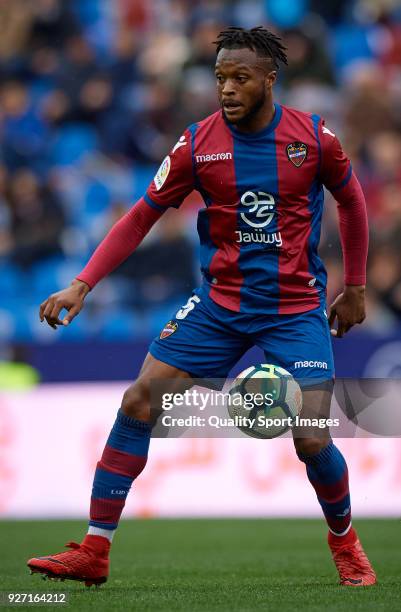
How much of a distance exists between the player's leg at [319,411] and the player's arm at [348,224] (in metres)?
0.26

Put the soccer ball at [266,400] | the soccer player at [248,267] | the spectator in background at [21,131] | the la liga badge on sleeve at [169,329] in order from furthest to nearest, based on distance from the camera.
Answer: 1. the spectator in background at [21,131]
2. the la liga badge on sleeve at [169,329]
3. the soccer player at [248,267]
4. the soccer ball at [266,400]

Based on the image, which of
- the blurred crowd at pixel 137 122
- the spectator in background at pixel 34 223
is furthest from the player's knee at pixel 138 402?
the spectator in background at pixel 34 223

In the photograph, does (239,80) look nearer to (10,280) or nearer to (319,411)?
(319,411)

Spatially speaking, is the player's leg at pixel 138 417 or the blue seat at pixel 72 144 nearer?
the player's leg at pixel 138 417

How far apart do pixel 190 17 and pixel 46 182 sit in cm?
309

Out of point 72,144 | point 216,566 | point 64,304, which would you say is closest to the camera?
point 64,304

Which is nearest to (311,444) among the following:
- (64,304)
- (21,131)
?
(64,304)

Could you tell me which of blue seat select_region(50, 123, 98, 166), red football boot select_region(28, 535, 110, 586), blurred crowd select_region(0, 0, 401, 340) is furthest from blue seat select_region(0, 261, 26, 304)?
red football boot select_region(28, 535, 110, 586)

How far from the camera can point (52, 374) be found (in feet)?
33.6

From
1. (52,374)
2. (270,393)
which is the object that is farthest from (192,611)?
(52,374)

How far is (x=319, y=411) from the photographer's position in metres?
5.08

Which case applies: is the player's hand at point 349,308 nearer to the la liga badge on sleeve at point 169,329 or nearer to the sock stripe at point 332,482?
the sock stripe at point 332,482

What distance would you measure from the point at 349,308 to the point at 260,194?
0.74m

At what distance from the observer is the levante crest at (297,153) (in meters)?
5.14
